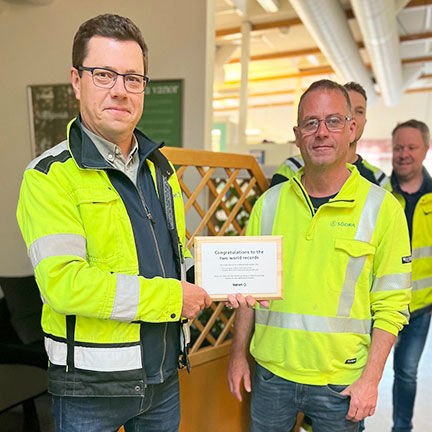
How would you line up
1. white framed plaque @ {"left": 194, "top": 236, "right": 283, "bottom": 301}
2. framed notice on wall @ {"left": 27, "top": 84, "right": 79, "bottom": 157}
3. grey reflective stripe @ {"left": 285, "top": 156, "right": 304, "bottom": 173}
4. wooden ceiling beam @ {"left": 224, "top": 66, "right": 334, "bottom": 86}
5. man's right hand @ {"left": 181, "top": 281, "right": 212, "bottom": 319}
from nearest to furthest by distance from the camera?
1. man's right hand @ {"left": 181, "top": 281, "right": 212, "bottom": 319}
2. white framed plaque @ {"left": 194, "top": 236, "right": 283, "bottom": 301}
3. grey reflective stripe @ {"left": 285, "top": 156, "right": 304, "bottom": 173}
4. framed notice on wall @ {"left": 27, "top": 84, "right": 79, "bottom": 157}
5. wooden ceiling beam @ {"left": 224, "top": 66, "right": 334, "bottom": 86}

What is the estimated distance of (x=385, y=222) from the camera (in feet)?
3.40

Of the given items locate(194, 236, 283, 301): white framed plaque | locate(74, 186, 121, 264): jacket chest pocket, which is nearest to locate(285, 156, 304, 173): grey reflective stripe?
locate(194, 236, 283, 301): white framed plaque

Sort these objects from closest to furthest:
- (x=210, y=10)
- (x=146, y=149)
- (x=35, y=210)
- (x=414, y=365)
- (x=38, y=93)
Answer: (x=35, y=210)
(x=146, y=149)
(x=414, y=365)
(x=210, y=10)
(x=38, y=93)

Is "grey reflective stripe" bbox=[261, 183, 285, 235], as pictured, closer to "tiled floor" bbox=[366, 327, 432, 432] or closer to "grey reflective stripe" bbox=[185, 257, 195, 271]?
"grey reflective stripe" bbox=[185, 257, 195, 271]

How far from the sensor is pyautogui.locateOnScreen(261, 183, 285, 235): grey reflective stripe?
1.14 m

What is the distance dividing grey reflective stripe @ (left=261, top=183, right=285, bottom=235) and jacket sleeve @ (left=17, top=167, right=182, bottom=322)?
505 mm

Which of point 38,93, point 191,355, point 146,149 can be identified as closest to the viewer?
point 146,149

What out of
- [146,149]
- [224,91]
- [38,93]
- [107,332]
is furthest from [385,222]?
[224,91]

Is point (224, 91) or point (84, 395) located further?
point (224, 91)

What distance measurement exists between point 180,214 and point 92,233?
28 centimetres

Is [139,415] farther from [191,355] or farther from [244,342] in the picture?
[191,355]

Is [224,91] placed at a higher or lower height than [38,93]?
higher

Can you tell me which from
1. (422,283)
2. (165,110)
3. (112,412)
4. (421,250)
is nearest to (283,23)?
(165,110)

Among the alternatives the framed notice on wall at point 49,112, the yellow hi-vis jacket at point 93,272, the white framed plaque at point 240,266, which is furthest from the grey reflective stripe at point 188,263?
the framed notice on wall at point 49,112
